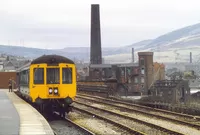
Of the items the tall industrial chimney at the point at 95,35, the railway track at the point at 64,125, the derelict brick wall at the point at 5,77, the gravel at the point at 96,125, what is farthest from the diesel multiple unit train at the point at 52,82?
the tall industrial chimney at the point at 95,35

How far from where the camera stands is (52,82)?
18.9 m

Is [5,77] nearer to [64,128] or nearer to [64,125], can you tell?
[64,125]

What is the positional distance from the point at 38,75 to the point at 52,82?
0.74 m

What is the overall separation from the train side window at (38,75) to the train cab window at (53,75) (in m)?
0.28

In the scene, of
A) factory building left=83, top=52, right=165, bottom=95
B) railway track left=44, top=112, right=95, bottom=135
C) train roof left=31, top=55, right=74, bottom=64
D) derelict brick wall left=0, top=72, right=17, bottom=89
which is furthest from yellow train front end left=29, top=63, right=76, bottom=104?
derelict brick wall left=0, top=72, right=17, bottom=89

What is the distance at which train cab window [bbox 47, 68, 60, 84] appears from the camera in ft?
62.1

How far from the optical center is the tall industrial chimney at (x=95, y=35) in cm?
8012

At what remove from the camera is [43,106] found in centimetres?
1917

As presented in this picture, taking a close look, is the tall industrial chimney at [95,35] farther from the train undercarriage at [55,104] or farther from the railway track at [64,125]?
the train undercarriage at [55,104]

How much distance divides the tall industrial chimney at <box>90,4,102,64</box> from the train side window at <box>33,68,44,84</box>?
61.4 metres

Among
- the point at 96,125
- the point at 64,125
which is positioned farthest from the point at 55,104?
the point at 96,125

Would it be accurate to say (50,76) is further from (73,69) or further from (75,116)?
(75,116)

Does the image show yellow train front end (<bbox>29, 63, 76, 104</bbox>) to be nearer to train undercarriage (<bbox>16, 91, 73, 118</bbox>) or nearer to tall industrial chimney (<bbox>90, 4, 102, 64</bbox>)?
train undercarriage (<bbox>16, 91, 73, 118</bbox>)

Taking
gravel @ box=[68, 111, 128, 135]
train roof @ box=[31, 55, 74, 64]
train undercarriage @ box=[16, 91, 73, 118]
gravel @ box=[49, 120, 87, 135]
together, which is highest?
train roof @ box=[31, 55, 74, 64]
